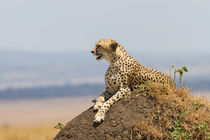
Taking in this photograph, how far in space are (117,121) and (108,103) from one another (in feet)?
1.34

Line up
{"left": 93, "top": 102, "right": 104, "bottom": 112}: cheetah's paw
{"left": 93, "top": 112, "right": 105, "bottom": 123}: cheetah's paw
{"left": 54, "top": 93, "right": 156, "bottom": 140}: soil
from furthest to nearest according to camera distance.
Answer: {"left": 93, "top": 102, "right": 104, "bottom": 112}: cheetah's paw, {"left": 93, "top": 112, "right": 105, "bottom": 123}: cheetah's paw, {"left": 54, "top": 93, "right": 156, "bottom": 140}: soil

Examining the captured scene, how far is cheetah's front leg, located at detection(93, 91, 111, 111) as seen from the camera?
8.86 m

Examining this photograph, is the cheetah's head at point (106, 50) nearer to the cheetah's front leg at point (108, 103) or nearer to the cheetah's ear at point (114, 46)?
the cheetah's ear at point (114, 46)

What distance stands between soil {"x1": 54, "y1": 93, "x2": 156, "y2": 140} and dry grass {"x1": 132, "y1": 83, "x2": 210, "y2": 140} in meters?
0.14

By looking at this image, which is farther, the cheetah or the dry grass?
the cheetah

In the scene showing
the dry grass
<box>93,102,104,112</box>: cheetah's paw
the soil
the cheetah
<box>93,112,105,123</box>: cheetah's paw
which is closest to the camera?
the dry grass

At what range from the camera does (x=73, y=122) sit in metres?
9.14

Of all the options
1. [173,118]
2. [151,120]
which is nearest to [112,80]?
[151,120]

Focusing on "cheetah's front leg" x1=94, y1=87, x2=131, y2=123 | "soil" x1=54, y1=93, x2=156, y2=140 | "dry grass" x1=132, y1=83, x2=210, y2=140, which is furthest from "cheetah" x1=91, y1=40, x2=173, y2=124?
"dry grass" x1=132, y1=83, x2=210, y2=140

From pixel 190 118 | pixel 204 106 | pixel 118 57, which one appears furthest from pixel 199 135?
pixel 118 57

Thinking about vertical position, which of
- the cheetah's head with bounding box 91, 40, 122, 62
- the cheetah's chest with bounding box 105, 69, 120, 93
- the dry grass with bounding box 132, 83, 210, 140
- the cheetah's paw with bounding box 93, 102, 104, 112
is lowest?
the dry grass with bounding box 132, 83, 210, 140

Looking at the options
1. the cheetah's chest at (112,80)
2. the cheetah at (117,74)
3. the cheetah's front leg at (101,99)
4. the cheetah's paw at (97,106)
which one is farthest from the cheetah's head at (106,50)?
the cheetah's paw at (97,106)

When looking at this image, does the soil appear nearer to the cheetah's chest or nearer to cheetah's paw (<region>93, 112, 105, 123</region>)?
cheetah's paw (<region>93, 112, 105, 123</region>)

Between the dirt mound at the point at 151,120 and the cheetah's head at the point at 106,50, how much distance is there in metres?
0.97
